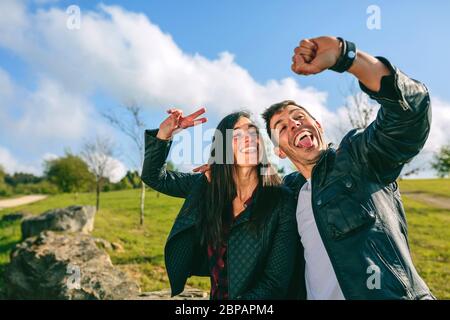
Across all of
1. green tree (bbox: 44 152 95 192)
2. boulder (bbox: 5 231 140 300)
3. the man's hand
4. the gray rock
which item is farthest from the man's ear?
green tree (bbox: 44 152 95 192)

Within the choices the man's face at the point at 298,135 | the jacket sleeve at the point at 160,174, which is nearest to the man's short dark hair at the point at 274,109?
the man's face at the point at 298,135

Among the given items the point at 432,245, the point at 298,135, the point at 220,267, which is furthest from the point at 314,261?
the point at 432,245

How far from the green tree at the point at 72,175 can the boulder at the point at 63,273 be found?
84.7 feet

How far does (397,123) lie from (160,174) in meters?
2.01

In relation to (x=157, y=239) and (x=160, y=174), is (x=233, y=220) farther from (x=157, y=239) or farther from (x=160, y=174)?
(x=157, y=239)

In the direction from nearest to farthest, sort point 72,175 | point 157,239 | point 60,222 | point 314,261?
point 314,261, point 60,222, point 157,239, point 72,175

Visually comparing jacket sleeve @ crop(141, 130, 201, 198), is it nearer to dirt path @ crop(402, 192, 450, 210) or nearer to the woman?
the woman

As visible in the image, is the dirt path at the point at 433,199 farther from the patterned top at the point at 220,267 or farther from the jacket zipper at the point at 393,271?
the jacket zipper at the point at 393,271

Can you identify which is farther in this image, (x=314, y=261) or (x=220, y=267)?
(x=220, y=267)

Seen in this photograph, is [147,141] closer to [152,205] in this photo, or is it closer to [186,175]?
[186,175]

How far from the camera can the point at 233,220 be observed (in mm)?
3084

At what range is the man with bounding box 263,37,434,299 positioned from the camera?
78.9 inches

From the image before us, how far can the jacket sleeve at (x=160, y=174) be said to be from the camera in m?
3.28

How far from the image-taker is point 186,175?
11.9ft
